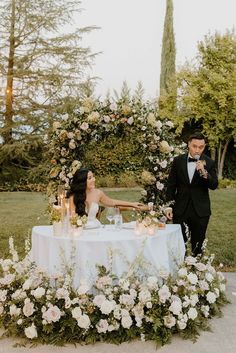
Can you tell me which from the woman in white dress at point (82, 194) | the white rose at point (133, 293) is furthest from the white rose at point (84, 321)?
the woman in white dress at point (82, 194)

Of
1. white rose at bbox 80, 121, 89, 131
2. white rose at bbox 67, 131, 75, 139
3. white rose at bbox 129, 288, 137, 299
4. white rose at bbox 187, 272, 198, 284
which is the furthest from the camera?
white rose at bbox 67, 131, 75, 139

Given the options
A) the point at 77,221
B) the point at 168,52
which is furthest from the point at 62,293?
the point at 168,52

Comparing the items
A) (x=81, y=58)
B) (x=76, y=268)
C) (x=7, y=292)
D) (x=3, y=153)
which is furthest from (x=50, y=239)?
(x=81, y=58)

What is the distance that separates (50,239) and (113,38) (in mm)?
17364

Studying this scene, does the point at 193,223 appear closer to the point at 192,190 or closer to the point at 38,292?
the point at 192,190

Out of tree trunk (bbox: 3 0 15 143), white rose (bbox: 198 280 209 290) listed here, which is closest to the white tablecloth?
white rose (bbox: 198 280 209 290)

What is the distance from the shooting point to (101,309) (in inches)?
163

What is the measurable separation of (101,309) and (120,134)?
3.04 metres

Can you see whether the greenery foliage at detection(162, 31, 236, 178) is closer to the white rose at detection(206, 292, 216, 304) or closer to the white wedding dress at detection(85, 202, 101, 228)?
the white wedding dress at detection(85, 202, 101, 228)

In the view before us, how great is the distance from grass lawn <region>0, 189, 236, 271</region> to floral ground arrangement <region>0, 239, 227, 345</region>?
1.01m

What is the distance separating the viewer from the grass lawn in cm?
825

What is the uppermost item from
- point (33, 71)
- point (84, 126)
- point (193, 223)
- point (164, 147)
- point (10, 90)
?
point (33, 71)

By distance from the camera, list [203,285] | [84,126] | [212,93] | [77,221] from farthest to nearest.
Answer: [212,93] → [84,126] → [203,285] → [77,221]

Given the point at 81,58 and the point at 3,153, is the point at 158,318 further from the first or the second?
the point at 81,58
